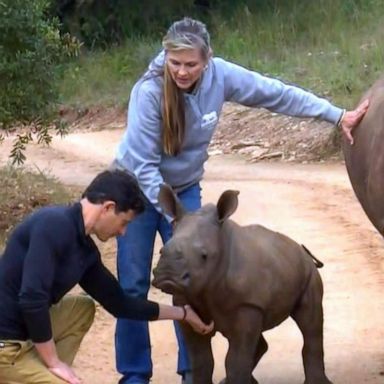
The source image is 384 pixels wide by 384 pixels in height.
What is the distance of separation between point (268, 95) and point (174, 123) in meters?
0.54

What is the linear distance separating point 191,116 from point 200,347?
3.51ft

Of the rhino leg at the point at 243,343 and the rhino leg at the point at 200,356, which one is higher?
the rhino leg at the point at 243,343

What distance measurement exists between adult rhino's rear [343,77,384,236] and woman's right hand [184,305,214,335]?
3.22 feet

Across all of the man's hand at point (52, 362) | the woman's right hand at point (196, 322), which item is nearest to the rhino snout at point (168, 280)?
the woman's right hand at point (196, 322)

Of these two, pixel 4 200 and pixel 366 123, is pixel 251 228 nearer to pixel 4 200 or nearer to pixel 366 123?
pixel 366 123

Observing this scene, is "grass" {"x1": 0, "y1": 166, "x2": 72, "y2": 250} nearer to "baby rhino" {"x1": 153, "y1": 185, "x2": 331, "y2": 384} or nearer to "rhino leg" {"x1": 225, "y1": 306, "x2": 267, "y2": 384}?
"baby rhino" {"x1": 153, "y1": 185, "x2": 331, "y2": 384}

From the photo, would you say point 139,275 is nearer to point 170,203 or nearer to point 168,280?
point 170,203

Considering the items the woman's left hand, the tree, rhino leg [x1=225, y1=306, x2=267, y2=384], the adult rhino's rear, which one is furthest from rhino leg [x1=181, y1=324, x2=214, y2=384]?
the tree

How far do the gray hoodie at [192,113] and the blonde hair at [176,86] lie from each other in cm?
4

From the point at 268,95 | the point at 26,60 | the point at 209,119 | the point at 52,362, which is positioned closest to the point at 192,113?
the point at 209,119

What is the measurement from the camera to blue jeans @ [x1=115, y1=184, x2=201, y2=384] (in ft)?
20.1

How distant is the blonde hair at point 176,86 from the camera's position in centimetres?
571

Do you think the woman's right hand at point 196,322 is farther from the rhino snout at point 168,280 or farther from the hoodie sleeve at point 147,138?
the hoodie sleeve at point 147,138

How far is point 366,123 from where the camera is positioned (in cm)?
628
